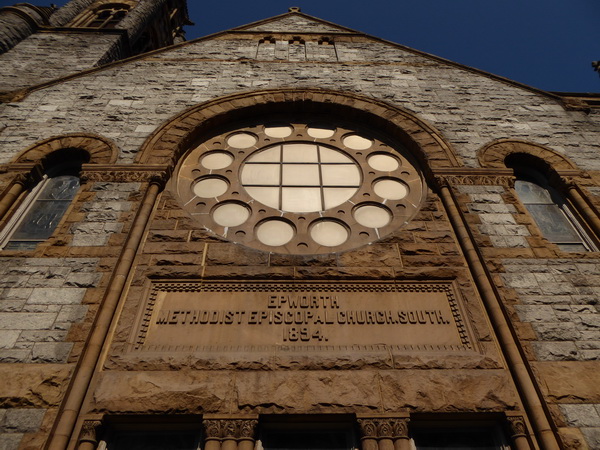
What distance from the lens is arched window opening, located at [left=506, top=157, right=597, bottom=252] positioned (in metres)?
6.47

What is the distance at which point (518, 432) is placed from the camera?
4188 mm

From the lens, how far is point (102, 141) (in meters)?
7.54

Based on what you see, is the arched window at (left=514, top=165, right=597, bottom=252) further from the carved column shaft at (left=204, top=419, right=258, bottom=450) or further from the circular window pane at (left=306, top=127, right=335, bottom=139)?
the carved column shaft at (left=204, top=419, right=258, bottom=450)

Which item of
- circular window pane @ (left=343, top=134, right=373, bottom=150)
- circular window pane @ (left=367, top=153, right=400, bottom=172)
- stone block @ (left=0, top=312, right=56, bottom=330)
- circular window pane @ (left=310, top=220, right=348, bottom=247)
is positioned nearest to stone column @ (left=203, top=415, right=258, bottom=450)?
stone block @ (left=0, top=312, right=56, bottom=330)

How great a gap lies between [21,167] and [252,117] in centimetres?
385

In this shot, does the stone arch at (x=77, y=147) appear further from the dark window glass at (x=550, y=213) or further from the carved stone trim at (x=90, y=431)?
the dark window glass at (x=550, y=213)

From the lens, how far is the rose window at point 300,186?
21.7ft

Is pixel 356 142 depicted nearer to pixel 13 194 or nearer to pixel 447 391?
pixel 447 391

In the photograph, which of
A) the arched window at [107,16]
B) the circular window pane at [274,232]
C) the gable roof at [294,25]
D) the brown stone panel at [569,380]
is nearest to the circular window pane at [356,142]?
the circular window pane at [274,232]

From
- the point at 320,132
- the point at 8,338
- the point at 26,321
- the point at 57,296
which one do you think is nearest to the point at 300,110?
the point at 320,132

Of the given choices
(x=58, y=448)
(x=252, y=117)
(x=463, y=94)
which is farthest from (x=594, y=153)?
(x=58, y=448)

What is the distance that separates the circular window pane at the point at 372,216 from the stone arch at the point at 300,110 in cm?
104

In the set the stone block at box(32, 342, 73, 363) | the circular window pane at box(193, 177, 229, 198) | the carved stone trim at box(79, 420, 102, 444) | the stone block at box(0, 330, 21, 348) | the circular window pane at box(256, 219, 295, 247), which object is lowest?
the carved stone trim at box(79, 420, 102, 444)

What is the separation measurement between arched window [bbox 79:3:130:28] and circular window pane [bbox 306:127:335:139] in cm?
1556
